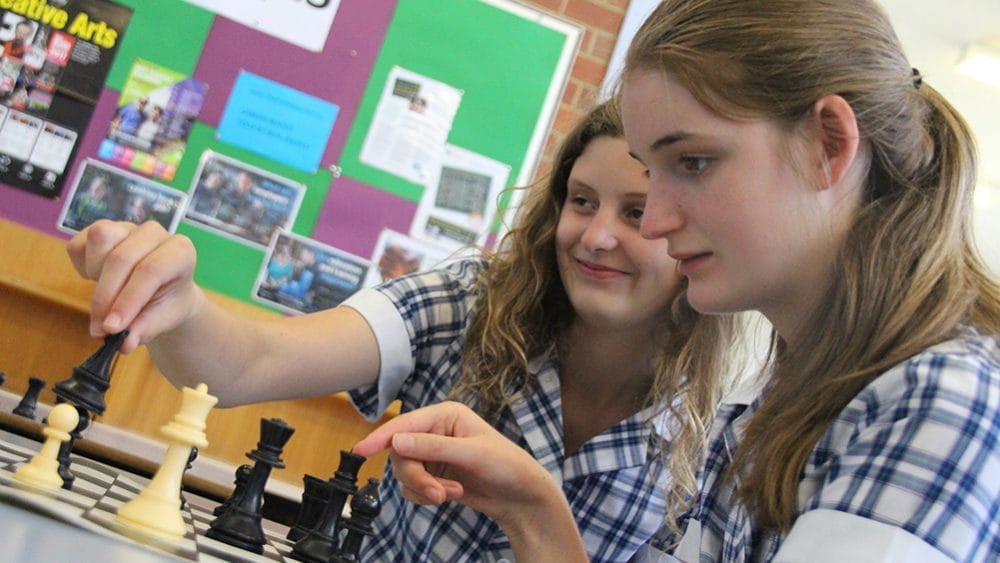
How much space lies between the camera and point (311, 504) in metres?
1.46

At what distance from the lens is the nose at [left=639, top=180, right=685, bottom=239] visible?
1.23m

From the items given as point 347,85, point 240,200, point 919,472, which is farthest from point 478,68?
point 919,472

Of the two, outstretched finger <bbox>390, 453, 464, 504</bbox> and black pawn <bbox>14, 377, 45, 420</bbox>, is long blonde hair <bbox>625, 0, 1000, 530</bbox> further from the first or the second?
black pawn <bbox>14, 377, 45, 420</bbox>

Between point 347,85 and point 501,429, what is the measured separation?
177 cm

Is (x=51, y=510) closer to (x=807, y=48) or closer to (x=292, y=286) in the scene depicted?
(x=807, y=48)

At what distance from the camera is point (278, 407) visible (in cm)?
308

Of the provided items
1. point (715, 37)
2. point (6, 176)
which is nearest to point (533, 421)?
point (715, 37)

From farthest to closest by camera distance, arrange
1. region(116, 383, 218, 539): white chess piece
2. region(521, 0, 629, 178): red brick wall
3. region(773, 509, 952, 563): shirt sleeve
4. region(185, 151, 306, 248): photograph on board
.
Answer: region(521, 0, 629, 178): red brick wall
region(185, 151, 306, 248): photograph on board
region(116, 383, 218, 539): white chess piece
region(773, 509, 952, 563): shirt sleeve

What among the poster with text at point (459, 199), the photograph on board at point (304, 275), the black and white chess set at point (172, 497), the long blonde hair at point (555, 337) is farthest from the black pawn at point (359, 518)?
the poster with text at point (459, 199)

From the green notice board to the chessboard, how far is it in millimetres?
1887

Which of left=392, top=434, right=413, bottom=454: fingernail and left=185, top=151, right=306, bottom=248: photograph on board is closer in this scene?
left=392, top=434, right=413, bottom=454: fingernail

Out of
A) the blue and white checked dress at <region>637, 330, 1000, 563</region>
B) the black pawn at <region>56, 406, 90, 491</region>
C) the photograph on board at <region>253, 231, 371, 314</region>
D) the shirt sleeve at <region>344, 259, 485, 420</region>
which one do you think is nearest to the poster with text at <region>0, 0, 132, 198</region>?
the photograph on board at <region>253, 231, 371, 314</region>

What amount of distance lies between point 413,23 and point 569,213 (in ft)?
5.72

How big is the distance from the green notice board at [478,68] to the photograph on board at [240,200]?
0.72 feet
